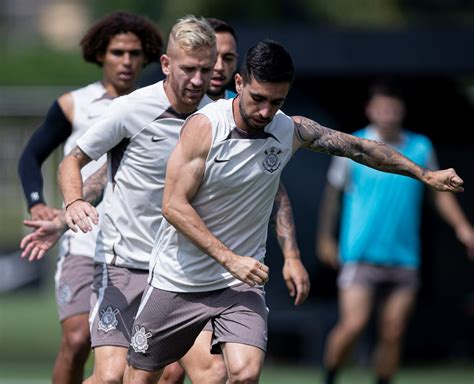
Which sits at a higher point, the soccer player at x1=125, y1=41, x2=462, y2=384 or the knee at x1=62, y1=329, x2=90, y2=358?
the soccer player at x1=125, y1=41, x2=462, y2=384

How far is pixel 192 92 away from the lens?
23.6ft

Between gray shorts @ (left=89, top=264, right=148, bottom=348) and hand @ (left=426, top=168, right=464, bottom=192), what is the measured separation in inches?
65.5

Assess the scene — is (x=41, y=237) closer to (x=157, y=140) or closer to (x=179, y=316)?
(x=157, y=140)

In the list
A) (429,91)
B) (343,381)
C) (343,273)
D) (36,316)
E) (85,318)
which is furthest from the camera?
(36,316)

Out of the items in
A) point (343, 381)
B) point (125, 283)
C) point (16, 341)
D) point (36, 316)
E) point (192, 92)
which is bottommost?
point (36, 316)

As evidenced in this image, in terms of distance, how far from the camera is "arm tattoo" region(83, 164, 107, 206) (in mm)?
7770

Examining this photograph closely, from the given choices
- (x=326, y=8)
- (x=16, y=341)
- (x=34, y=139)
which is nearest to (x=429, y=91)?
(x=16, y=341)

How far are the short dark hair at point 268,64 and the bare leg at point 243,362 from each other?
134 centimetres

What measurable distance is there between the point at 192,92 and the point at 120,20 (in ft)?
4.73

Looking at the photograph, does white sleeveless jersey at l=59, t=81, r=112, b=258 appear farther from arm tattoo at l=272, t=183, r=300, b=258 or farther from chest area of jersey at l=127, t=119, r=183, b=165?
arm tattoo at l=272, t=183, r=300, b=258

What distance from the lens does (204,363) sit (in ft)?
23.5

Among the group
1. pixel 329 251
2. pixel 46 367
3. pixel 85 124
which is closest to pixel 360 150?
pixel 85 124

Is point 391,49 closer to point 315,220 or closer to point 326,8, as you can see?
point 315,220

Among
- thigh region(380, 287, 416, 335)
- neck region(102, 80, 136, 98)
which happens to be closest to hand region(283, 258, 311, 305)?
neck region(102, 80, 136, 98)
